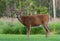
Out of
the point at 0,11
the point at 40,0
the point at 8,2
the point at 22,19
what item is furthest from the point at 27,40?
the point at 40,0

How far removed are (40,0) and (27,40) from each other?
3208 cm

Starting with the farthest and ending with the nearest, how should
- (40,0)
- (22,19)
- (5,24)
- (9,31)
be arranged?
(40,0) → (5,24) → (9,31) → (22,19)

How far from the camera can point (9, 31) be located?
2270cm

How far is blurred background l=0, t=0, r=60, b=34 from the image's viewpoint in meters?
22.6

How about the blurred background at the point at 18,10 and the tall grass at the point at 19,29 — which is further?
the blurred background at the point at 18,10

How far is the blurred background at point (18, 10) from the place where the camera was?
2256 cm

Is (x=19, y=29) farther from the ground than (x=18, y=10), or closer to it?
closer to it

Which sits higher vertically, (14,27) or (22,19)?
(22,19)

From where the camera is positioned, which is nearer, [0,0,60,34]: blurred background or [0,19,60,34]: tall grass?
[0,19,60,34]: tall grass

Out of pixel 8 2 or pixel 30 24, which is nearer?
pixel 30 24

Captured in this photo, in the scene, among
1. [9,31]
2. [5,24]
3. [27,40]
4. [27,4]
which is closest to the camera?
[27,40]

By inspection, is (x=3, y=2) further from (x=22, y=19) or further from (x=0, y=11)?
(x=22, y=19)

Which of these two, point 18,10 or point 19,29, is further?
point 18,10

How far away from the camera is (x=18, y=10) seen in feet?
75.6
